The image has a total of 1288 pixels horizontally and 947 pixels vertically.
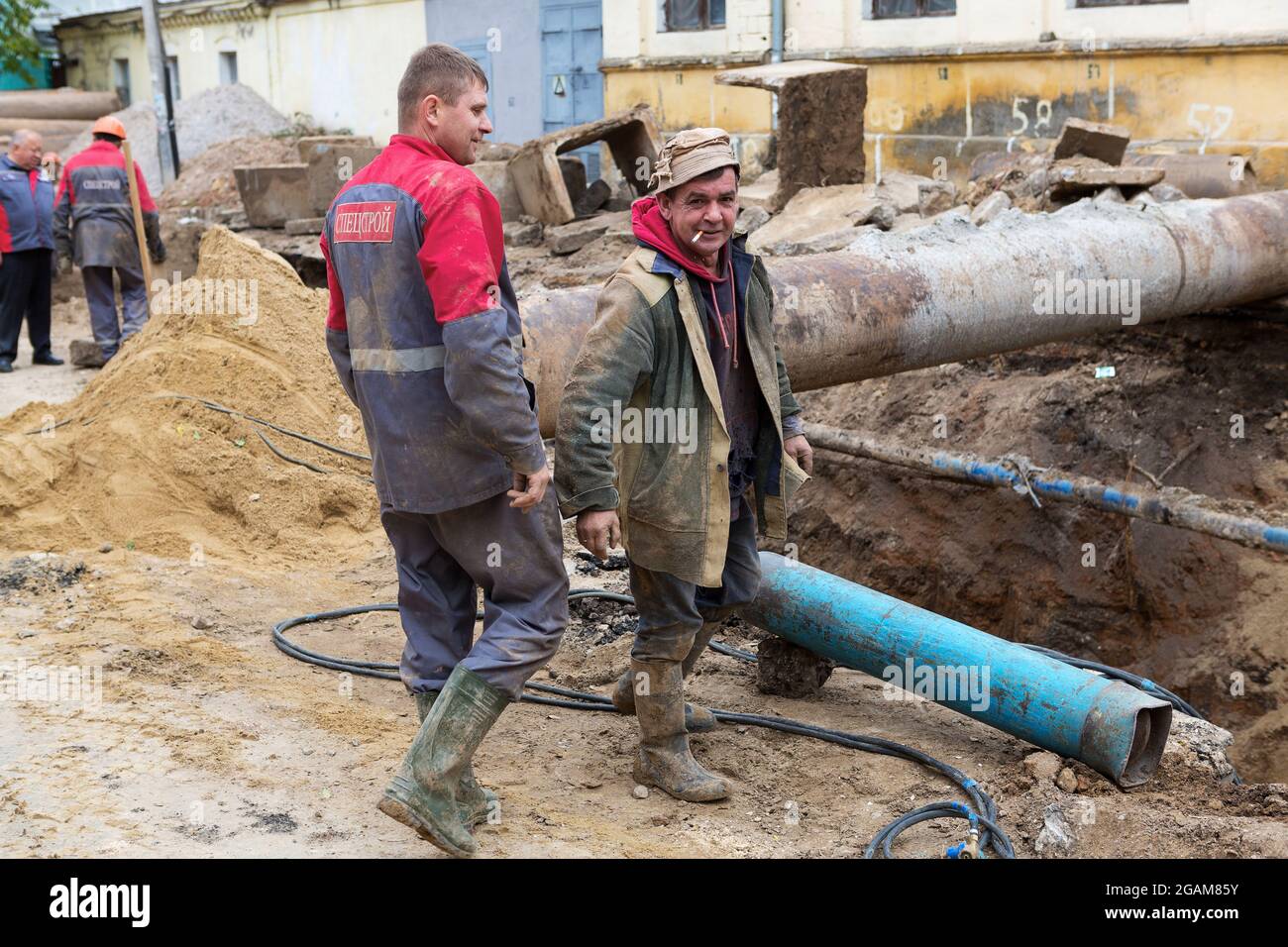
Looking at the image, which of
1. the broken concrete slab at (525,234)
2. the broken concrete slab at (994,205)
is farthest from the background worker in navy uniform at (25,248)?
the broken concrete slab at (994,205)

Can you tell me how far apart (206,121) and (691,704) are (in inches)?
857

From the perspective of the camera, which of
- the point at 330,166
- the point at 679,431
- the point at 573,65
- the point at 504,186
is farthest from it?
the point at 573,65

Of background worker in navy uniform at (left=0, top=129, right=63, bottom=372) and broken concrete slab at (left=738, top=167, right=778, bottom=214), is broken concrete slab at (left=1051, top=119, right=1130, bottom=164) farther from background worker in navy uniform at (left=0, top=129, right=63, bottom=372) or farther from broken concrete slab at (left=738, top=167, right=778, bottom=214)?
background worker in navy uniform at (left=0, top=129, right=63, bottom=372)

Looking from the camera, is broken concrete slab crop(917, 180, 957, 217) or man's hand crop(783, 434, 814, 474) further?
broken concrete slab crop(917, 180, 957, 217)

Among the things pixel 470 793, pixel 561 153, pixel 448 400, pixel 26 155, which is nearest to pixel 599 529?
pixel 448 400

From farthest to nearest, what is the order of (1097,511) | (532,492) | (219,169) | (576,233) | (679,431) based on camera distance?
(219,169)
(576,233)
(1097,511)
(679,431)
(532,492)

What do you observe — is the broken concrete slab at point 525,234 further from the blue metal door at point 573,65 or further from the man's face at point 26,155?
the blue metal door at point 573,65

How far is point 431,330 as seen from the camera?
322 centimetres

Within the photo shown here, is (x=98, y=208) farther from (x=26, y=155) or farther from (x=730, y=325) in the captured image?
(x=730, y=325)

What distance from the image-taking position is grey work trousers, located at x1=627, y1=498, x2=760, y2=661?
12.1ft

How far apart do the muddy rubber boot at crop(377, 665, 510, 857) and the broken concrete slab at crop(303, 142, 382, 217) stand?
1208 cm

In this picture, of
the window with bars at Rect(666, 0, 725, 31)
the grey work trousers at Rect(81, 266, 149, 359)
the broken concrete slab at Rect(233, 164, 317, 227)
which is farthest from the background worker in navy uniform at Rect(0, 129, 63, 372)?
the window with bars at Rect(666, 0, 725, 31)

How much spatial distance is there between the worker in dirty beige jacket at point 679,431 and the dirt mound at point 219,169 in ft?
55.4

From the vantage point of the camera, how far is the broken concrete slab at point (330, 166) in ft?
47.8
